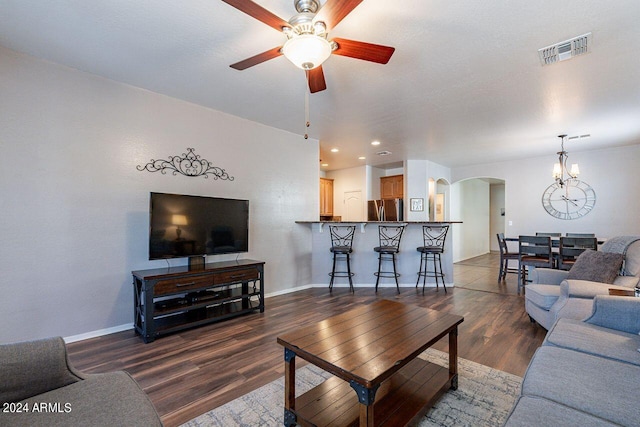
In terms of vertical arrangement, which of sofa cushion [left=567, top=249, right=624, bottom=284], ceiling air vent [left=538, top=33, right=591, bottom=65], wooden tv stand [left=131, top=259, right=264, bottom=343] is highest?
ceiling air vent [left=538, top=33, right=591, bottom=65]

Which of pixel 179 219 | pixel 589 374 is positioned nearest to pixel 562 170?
pixel 589 374

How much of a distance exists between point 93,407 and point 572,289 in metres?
3.32

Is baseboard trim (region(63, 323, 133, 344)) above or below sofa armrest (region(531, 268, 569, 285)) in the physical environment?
below

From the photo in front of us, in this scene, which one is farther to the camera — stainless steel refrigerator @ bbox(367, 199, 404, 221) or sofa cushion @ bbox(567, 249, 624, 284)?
stainless steel refrigerator @ bbox(367, 199, 404, 221)

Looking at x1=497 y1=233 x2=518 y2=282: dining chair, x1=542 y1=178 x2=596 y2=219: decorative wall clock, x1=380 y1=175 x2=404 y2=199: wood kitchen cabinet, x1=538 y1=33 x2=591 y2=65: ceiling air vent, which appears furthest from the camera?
x1=380 y1=175 x2=404 y2=199: wood kitchen cabinet

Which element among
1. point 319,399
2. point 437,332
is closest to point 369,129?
point 437,332

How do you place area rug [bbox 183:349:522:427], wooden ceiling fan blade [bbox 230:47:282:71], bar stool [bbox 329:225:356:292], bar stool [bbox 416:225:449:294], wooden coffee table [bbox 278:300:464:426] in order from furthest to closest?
1. bar stool [bbox 329:225:356:292]
2. bar stool [bbox 416:225:449:294]
3. wooden ceiling fan blade [bbox 230:47:282:71]
4. area rug [bbox 183:349:522:427]
5. wooden coffee table [bbox 278:300:464:426]

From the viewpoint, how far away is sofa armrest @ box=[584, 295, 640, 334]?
182 centimetres

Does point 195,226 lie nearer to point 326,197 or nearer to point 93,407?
point 93,407

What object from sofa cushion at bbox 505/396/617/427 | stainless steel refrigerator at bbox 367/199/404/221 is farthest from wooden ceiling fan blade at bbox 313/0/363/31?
stainless steel refrigerator at bbox 367/199/404/221

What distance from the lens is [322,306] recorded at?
3984mm

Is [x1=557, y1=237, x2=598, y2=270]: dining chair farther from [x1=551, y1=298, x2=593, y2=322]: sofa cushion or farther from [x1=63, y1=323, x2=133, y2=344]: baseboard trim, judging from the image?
[x1=63, y1=323, x2=133, y2=344]: baseboard trim

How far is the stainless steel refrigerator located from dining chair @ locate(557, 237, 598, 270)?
315 cm

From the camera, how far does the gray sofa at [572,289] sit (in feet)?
7.70
